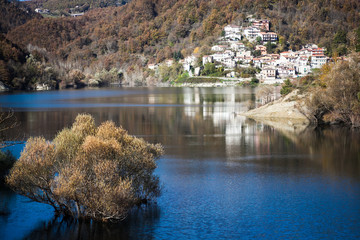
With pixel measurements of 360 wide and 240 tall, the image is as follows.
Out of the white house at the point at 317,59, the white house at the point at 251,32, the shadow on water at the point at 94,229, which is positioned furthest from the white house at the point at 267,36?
the shadow on water at the point at 94,229

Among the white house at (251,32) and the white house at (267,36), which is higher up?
the white house at (251,32)

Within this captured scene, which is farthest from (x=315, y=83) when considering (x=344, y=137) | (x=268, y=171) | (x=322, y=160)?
(x=268, y=171)

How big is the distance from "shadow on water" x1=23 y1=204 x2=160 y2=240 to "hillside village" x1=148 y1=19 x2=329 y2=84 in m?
121

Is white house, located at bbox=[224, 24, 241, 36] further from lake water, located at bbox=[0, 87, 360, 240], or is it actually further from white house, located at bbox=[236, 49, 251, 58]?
lake water, located at bbox=[0, 87, 360, 240]

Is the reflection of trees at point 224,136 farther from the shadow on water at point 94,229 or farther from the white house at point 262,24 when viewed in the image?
the white house at point 262,24

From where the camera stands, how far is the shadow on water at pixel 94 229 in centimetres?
1625

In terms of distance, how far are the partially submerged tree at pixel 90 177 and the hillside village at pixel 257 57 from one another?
120 meters

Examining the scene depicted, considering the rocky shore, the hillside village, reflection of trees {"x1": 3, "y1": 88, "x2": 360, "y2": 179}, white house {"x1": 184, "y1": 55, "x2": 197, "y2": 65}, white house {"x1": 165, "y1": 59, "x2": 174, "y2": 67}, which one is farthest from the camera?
white house {"x1": 165, "y1": 59, "x2": 174, "y2": 67}

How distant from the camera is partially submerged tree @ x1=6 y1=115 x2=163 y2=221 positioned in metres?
16.4

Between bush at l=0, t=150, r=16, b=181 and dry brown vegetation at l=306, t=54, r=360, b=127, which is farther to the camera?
dry brown vegetation at l=306, t=54, r=360, b=127

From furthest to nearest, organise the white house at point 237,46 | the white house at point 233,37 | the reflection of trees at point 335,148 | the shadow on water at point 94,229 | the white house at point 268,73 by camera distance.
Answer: the white house at point 233,37, the white house at point 237,46, the white house at point 268,73, the reflection of trees at point 335,148, the shadow on water at point 94,229

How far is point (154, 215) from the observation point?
1820 cm

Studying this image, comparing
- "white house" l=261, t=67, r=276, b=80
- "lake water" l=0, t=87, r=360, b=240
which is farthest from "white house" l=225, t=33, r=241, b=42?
"lake water" l=0, t=87, r=360, b=240

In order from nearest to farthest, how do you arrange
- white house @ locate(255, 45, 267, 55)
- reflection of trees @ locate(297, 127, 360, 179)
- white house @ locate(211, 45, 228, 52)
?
reflection of trees @ locate(297, 127, 360, 179)
white house @ locate(255, 45, 267, 55)
white house @ locate(211, 45, 228, 52)
